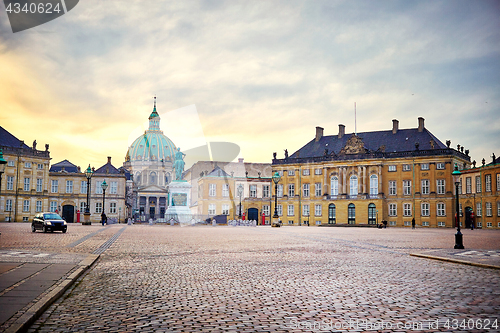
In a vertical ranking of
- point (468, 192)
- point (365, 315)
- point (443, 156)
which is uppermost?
point (443, 156)

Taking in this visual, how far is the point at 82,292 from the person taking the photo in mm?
8664

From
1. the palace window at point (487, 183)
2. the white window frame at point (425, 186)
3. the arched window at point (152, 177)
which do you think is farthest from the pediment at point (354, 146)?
the arched window at point (152, 177)

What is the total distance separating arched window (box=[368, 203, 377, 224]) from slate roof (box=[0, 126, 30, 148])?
52792 millimetres

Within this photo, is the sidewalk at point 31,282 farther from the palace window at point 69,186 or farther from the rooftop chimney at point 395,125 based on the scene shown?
the palace window at point 69,186

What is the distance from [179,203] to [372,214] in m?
29.1

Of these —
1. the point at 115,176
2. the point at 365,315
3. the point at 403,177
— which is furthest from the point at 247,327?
the point at 115,176

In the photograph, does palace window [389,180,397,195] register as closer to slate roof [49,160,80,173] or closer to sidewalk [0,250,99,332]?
slate roof [49,160,80,173]

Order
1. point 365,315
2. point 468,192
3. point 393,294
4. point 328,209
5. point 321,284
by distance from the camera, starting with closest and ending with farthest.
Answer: point 365,315 → point 393,294 → point 321,284 → point 468,192 → point 328,209

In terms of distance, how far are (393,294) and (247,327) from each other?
356 centimetres

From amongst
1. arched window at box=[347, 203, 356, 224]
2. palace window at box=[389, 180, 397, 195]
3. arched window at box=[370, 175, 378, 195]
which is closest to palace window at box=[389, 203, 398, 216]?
palace window at box=[389, 180, 397, 195]

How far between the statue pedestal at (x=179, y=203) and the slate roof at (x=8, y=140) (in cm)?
2577

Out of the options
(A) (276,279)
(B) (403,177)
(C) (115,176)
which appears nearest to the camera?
(A) (276,279)

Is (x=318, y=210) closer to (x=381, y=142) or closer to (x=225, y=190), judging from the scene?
(x=381, y=142)

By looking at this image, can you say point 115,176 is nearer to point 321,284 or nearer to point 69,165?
point 69,165
